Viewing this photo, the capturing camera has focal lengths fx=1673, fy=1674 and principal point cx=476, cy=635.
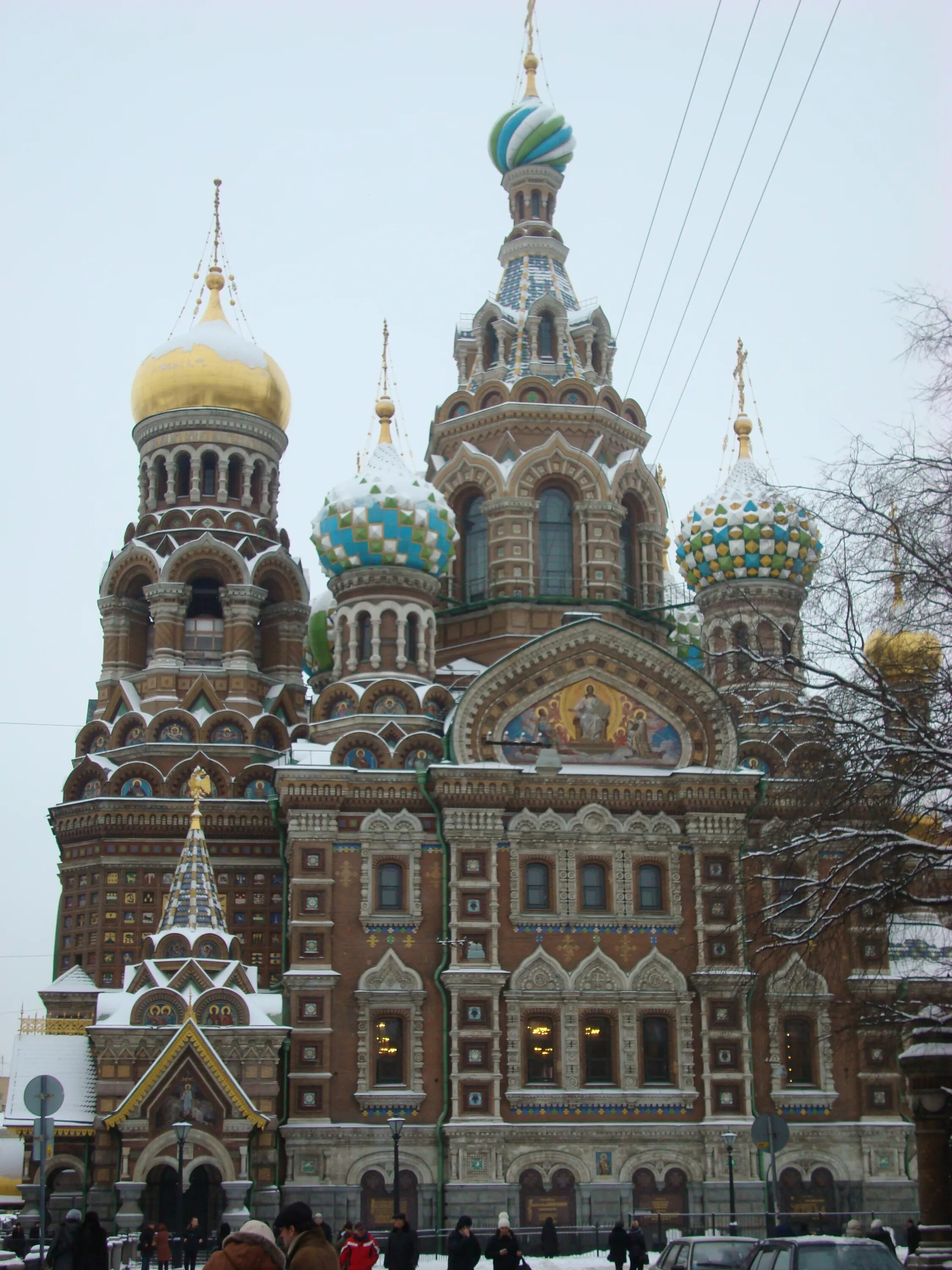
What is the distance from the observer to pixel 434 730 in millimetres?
29719

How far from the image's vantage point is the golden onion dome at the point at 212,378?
114ft

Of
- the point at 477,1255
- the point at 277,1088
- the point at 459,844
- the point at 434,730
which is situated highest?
the point at 434,730

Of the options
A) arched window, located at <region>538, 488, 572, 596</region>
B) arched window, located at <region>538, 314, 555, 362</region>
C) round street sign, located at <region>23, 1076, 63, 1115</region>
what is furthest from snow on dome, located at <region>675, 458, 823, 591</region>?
round street sign, located at <region>23, 1076, 63, 1115</region>

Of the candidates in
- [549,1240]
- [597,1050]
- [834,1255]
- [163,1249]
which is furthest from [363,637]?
[834,1255]

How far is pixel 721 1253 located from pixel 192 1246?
26.2 ft

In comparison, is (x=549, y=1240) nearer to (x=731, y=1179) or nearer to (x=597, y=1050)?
(x=731, y=1179)

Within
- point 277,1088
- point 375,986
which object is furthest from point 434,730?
point 277,1088

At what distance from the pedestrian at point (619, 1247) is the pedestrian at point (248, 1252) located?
13.3 metres

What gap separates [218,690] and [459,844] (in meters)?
7.22

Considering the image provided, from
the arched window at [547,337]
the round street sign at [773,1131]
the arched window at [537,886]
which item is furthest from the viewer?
the arched window at [547,337]

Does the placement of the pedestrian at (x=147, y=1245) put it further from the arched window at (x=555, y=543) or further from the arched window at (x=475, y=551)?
the arched window at (x=555, y=543)

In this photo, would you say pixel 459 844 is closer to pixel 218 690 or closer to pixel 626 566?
pixel 218 690

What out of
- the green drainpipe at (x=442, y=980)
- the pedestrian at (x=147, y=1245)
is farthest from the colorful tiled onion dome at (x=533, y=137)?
the pedestrian at (x=147, y=1245)

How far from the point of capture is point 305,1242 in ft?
25.8
